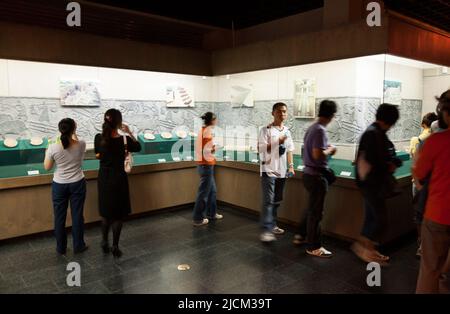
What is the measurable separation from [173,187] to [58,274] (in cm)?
226

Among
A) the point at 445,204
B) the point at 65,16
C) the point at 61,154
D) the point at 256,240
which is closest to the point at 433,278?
the point at 445,204

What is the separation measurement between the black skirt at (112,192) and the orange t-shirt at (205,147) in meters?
1.17

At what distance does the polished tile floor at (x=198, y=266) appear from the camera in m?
2.90

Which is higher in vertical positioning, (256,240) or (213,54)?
(213,54)

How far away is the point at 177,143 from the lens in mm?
5375

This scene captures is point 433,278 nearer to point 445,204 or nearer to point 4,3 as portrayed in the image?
point 445,204

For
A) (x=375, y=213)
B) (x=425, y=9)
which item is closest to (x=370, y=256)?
(x=375, y=213)

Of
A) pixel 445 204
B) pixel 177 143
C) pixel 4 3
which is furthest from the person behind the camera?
pixel 177 143

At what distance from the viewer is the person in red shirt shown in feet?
6.82

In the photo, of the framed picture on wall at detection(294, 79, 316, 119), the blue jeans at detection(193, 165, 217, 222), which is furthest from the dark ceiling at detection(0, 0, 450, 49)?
the blue jeans at detection(193, 165, 217, 222)

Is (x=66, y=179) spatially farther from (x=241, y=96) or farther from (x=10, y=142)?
(x=241, y=96)

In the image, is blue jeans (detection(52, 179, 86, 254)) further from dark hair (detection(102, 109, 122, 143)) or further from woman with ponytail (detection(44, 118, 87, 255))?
dark hair (detection(102, 109, 122, 143))

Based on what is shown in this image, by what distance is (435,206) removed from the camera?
2.12 m

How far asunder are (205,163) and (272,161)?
953 mm
